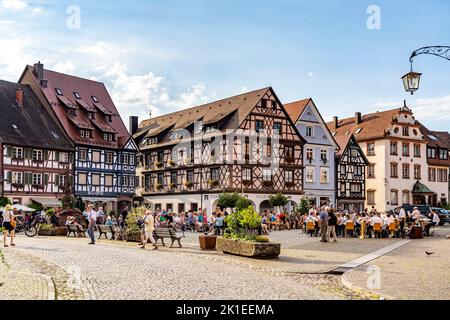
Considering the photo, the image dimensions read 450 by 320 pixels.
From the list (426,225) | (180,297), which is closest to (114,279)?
(180,297)

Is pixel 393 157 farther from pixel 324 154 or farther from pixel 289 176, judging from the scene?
pixel 289 176

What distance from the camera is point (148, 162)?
6075 centimetres

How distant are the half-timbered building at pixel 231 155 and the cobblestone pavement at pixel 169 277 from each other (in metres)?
29.8

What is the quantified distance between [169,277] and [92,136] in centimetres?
4282

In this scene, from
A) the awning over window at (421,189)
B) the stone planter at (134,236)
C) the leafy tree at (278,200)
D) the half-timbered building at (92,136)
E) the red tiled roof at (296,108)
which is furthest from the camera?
the awning over window at (421,189)

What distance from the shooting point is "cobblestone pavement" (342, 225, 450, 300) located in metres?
11.4

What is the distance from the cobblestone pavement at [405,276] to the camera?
37.4 ft

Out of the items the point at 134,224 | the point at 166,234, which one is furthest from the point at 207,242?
the point at 134,224

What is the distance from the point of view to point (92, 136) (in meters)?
54.3

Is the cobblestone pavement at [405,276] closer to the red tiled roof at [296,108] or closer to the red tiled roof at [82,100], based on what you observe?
the red tiled roof at [296,108]

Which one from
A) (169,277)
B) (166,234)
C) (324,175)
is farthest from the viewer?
(324,175)

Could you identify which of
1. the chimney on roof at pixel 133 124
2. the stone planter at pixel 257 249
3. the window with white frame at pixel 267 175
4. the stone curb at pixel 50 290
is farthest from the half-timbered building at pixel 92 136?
the stone curb at pixel 50 290
